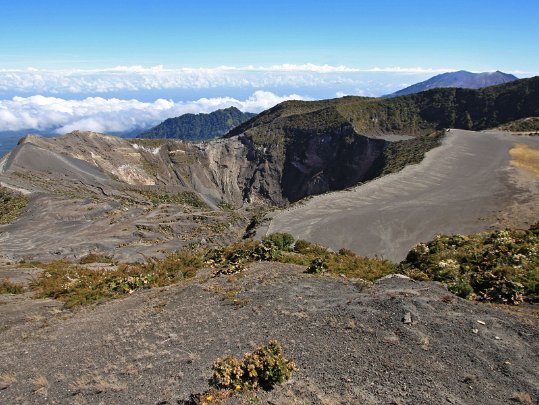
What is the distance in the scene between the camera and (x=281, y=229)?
3984cm

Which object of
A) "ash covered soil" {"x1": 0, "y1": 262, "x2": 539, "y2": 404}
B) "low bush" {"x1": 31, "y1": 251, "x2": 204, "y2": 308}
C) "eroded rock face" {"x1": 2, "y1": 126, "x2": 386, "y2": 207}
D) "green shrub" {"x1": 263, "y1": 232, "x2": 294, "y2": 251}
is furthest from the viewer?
"eroded rock face" {"x1": 2, "y1": 126, "x2": 386, "y2": 207}

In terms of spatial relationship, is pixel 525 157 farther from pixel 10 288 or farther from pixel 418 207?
pixel 10 288

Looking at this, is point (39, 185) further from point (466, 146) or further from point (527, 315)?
point (466, 146)

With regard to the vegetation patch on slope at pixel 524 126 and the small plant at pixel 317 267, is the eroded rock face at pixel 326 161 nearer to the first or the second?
the vegetation patch on slope at pixel 524 126

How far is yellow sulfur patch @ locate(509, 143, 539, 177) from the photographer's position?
5197 cm

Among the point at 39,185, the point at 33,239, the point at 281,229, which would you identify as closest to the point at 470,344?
the point at 281,229

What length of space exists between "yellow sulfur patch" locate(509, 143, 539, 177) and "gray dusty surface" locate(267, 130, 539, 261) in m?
1.10

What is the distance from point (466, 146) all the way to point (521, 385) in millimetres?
64523

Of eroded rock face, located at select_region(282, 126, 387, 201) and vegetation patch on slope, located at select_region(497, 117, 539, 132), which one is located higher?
vegetation patch on slope, located at select_region(497, 117, 539, 132)

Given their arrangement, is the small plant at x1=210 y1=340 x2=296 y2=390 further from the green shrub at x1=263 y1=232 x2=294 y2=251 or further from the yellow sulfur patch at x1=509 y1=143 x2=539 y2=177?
the yellow sulfur patch at x1=509 y1=143 x2=539 y2=177

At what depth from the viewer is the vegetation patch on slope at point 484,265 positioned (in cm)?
1448

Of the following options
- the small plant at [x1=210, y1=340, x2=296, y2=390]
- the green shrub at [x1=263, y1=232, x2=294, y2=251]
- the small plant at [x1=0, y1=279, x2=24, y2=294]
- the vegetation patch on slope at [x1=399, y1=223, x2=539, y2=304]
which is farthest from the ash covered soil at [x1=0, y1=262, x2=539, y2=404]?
the green shrub at [x1=263, y1=232, x2=294, y2=251]

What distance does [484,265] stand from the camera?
56.7 ft

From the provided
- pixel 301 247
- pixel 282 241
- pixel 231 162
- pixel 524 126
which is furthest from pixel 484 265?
pixel 231 162
